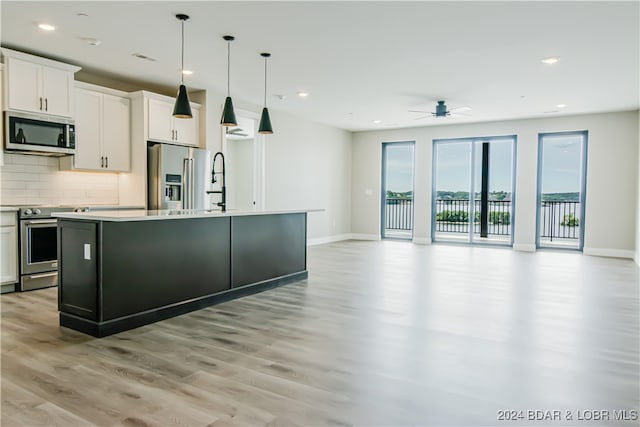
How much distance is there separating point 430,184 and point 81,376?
28.3 ft

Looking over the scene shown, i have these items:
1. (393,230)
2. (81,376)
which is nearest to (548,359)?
(81,376)

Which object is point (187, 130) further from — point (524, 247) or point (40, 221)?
point (524, 247)

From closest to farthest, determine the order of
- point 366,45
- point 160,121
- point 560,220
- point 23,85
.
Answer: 1. point 366,45
2. point 23,85
3. point 160,121
4. point 560,220

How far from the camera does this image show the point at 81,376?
256 centimetres

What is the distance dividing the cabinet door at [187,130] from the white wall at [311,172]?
63.7 inches

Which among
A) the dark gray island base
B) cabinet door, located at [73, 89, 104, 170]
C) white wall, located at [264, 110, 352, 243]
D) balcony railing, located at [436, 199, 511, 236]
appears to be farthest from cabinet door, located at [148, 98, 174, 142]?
balcony railing, located at [436, 199, 511, 236]

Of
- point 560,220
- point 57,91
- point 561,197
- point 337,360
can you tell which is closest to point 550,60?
point 337,360

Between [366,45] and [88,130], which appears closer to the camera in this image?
[366,45]

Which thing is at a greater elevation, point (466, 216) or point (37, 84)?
point (37, 84)

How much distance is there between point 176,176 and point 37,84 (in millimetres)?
1974

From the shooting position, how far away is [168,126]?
6.27 meters

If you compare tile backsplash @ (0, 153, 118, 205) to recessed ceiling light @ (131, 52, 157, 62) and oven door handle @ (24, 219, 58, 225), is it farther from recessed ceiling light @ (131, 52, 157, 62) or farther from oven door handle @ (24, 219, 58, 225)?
recessed ceiling light @ (131, 52, 157, 62)

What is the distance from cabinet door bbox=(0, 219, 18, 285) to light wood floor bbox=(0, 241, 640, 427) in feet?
0.76

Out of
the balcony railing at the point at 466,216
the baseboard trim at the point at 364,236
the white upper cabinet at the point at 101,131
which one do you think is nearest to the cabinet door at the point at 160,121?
the white upper cabinet at the point at 101,131
